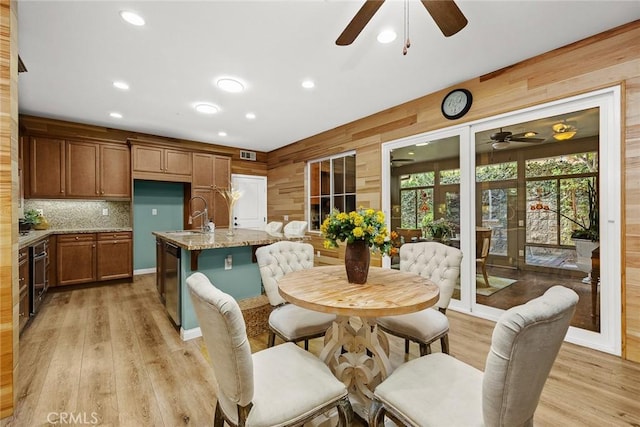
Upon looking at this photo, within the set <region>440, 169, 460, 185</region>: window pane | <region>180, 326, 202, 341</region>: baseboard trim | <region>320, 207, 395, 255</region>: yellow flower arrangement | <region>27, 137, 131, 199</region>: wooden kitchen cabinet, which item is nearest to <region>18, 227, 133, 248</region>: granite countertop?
<region>27, 137, 131, 199</region>: wooden kitchen cabinet

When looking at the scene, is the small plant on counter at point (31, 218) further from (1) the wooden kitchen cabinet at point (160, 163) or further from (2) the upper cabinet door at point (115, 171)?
(1) the wooden kitchen cabinet at point (160, 163)

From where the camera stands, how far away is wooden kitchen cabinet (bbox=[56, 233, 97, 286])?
4.17m

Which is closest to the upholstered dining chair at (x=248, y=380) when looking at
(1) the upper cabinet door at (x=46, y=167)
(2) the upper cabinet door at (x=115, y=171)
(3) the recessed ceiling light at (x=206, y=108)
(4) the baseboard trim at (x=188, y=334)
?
(4) the baseboard trim at (x=188, y=334)

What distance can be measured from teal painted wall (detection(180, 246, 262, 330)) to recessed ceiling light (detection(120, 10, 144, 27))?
196 centimetres

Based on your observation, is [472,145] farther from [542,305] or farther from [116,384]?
[116,384]

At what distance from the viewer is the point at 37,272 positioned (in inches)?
129

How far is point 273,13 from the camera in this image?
6.92 ft

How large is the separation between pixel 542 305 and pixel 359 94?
3.27 meters

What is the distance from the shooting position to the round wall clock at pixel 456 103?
3.21m

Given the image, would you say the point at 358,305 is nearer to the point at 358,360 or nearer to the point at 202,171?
the point at 358,360

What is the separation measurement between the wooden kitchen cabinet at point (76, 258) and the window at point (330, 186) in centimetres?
374

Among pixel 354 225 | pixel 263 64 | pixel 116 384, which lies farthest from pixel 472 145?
pixel 116 384

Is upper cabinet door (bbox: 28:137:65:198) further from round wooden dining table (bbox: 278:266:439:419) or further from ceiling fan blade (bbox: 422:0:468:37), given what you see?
ceiling fan blade (bbox: 422:0:468:37)

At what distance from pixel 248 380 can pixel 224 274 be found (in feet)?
6.82
